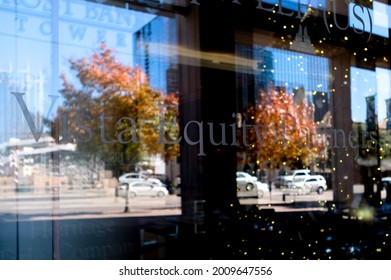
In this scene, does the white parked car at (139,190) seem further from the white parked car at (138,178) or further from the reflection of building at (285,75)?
the reflection of building at (285,75)

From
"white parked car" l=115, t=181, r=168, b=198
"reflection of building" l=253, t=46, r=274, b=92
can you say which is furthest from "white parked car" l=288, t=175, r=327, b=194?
"white parked car" l=115, t=181, r=168, b=198

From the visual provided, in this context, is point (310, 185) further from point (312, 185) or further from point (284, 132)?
point (284, 132)

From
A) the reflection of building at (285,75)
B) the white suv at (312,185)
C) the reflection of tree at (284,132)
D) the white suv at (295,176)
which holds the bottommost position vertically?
the white suv at (312,185)

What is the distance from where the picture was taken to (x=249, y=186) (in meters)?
4.04

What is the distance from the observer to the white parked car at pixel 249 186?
3.83m

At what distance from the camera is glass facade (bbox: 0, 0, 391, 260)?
7.55ft

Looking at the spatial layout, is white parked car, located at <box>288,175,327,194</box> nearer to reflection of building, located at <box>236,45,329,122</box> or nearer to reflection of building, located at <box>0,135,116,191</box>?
reflection of building, located at <box>236,45,329,122</box>

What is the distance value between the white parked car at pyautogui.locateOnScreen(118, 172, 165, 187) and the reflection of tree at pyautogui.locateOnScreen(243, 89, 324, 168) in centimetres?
129

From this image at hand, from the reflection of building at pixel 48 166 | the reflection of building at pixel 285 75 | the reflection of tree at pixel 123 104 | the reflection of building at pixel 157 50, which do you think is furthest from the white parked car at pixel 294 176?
the reflection of building at pixel 48 166

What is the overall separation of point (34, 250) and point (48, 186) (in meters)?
1.51

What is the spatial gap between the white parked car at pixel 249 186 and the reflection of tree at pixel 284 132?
246 mm
